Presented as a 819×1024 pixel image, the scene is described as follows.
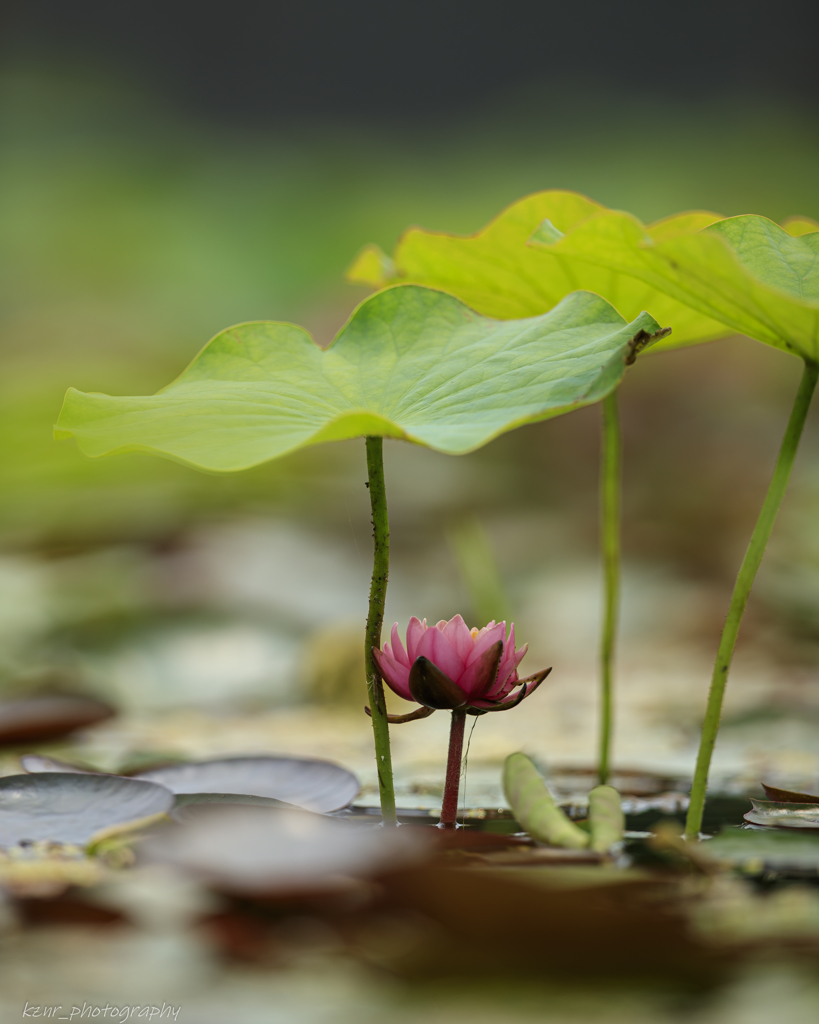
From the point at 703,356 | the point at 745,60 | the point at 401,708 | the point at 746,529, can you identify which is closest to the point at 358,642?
the point at 401,708

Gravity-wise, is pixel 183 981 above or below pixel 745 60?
below

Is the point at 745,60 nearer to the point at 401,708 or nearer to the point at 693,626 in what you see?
the point at 693,626

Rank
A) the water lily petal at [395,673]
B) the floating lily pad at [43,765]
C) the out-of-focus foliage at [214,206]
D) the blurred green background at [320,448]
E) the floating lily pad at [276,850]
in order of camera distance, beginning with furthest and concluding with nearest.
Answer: the out-of-focus foliage at [214,206], the blurred green background at [320,448], the floating lily pad at [43,765], the water lily petal at [395,673], the floating lily pad at [276,850]

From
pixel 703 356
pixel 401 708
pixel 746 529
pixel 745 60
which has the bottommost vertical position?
pixel 401 708

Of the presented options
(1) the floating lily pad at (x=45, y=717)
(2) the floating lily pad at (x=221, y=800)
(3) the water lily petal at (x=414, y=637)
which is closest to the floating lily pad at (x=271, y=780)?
(2) the floating lily pad at (x=221, y=800)

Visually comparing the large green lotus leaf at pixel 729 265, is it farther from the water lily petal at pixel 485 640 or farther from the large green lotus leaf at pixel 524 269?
the water lily petal at pixel 485 640

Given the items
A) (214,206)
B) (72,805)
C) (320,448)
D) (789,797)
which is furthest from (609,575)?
(214,206)

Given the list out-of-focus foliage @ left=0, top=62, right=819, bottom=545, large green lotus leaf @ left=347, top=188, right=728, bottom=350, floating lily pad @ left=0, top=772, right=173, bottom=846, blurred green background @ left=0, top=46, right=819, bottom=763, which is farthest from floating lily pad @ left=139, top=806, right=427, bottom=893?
out-of-focus foliage @ left=0, top=62, right=819, bottom=545

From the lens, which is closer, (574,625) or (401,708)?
(401,708)
